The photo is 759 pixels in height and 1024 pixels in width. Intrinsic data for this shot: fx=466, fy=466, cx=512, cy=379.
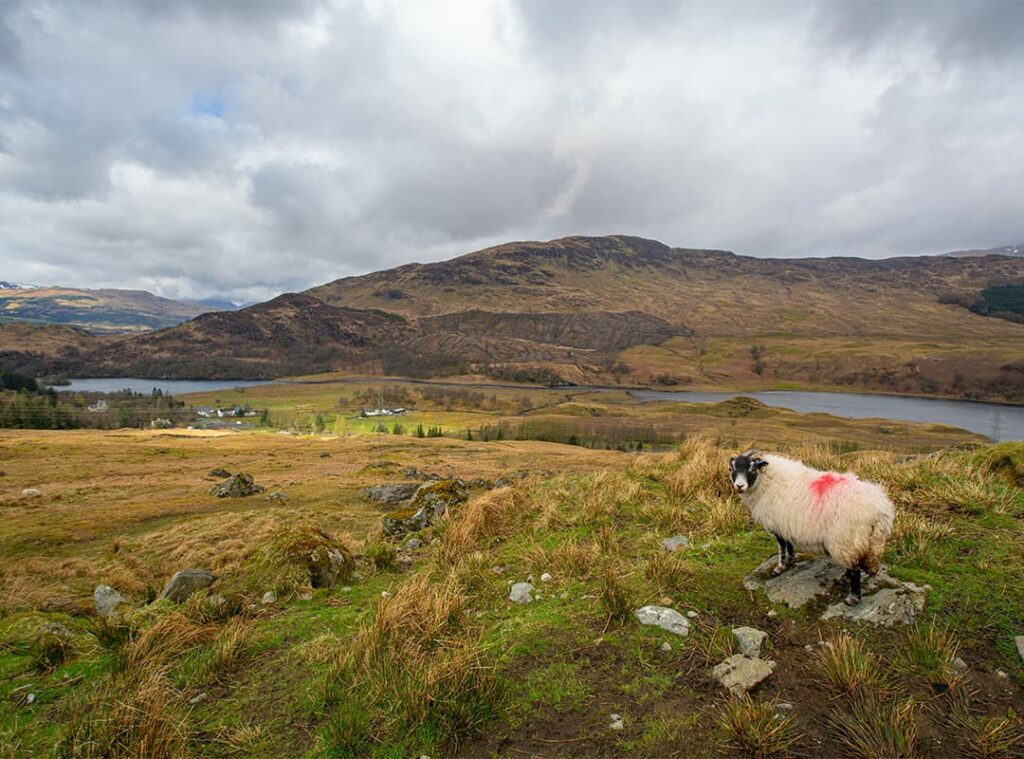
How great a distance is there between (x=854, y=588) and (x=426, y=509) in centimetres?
1115

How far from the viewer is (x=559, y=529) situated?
955 cm

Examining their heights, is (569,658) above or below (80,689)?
above

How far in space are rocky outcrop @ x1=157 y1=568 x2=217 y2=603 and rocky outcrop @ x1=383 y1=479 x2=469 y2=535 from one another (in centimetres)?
493

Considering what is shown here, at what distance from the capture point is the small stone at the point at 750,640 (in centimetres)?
475

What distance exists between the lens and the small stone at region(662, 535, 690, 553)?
757 centimetres

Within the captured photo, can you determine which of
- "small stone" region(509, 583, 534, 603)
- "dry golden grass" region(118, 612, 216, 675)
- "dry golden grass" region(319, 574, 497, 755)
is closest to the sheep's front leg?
"small stone" region(509, 583, 534, 603)

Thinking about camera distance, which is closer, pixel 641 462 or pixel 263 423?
pixel 641 462

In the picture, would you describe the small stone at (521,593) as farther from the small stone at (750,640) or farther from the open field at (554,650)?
the small stone at (750,640)

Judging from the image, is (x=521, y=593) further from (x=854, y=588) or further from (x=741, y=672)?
(x=854, y=588)

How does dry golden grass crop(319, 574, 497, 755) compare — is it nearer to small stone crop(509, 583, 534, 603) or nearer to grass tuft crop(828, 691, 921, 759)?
small stone crop(509, 583, 534, 603)

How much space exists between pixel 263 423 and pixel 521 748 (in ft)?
518

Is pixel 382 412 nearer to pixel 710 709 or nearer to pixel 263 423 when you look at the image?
pixel 263 423

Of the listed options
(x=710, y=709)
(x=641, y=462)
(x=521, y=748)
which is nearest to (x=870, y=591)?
(x=710, y=709)

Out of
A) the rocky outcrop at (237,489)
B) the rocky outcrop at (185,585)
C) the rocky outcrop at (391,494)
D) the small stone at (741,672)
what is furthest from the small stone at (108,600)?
the rocky outcrop at (237,489)
